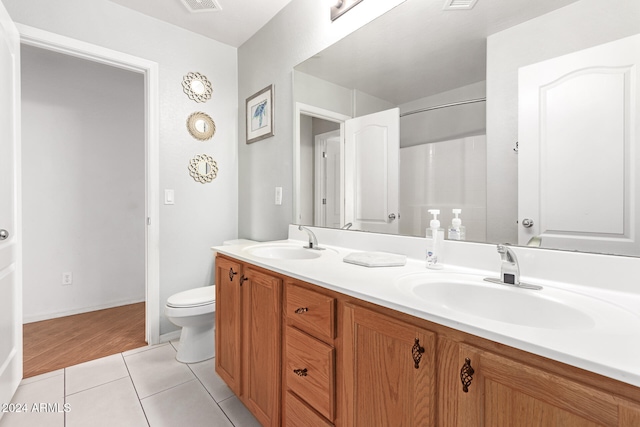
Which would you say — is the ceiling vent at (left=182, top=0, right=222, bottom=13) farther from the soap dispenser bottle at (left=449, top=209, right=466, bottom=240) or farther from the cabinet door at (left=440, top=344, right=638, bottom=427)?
the cabinet door at (left=440, top=344, right=638, bottom=427)

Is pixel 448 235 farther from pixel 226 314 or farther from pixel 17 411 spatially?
pixel 17 411

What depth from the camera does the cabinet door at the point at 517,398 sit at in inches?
18.5

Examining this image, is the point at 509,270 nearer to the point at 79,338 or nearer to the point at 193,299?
the point at 193,299

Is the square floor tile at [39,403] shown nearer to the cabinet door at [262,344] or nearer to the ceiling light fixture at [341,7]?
the cabinet door at [262,344]

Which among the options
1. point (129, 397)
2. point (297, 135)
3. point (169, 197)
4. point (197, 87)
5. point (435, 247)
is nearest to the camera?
point (435, 247)

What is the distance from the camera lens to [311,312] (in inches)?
39.7

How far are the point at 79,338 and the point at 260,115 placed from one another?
2.24 meters

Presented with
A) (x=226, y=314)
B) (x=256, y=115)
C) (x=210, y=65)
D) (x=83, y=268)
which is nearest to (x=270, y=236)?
(x=226, y=314)

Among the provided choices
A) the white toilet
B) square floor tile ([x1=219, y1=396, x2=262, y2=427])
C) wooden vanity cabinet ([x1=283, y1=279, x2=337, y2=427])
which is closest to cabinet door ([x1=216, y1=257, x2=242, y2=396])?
square floor tile ([x1=219, y1=396, x2=262, y2=427])

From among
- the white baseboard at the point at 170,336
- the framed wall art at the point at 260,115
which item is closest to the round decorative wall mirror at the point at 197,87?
the framed wall art at the point at 260,115

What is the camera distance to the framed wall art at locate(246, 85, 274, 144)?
218 centimetres

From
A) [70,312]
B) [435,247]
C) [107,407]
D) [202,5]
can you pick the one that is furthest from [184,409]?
[202,5]

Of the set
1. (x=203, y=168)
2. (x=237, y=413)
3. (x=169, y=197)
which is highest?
(x=203, y=168)

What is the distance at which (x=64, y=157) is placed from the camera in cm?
272
